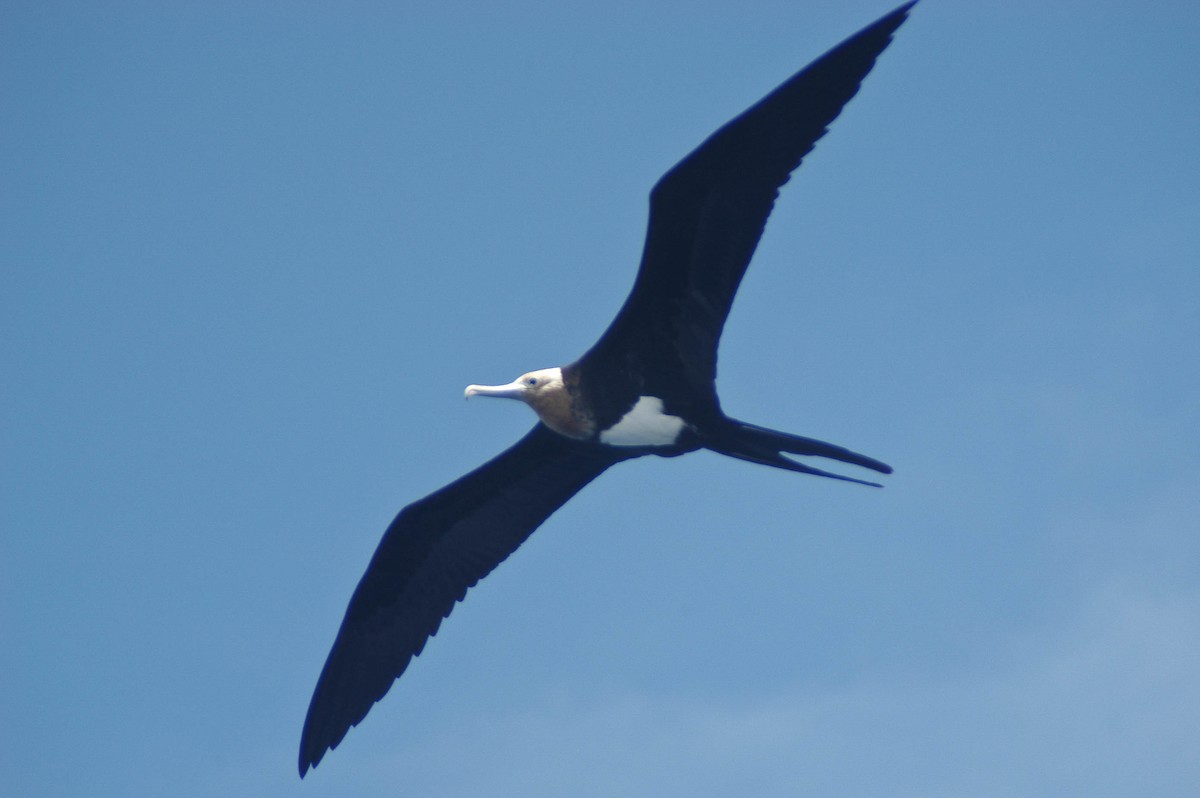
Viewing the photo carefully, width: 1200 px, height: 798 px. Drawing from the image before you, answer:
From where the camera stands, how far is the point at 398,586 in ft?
26.4

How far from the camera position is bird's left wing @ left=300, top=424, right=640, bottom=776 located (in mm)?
7750

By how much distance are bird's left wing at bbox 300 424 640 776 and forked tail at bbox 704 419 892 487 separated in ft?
2.89

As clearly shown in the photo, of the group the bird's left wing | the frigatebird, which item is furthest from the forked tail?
the bird's left wing

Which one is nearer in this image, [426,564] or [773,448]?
[773,448]

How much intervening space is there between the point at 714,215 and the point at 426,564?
8.54 ft

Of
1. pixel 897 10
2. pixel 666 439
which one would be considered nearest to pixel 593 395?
pixel 666 439

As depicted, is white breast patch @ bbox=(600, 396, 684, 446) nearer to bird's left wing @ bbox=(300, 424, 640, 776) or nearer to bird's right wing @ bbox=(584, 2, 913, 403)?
bird's right wing @ bbox=(584, 2, 913, 403)

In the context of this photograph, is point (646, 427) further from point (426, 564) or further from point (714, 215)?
point (426, 564)

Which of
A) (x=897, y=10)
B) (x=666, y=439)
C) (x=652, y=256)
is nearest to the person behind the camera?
(x=897, y=10)

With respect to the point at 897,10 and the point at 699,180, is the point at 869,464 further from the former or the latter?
the point at 897,10

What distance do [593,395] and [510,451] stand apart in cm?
70

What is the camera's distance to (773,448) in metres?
6.74

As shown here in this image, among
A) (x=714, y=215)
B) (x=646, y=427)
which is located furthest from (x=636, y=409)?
(x=714, y=215)

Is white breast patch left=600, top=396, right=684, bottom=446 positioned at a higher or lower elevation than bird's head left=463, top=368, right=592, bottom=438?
lower
